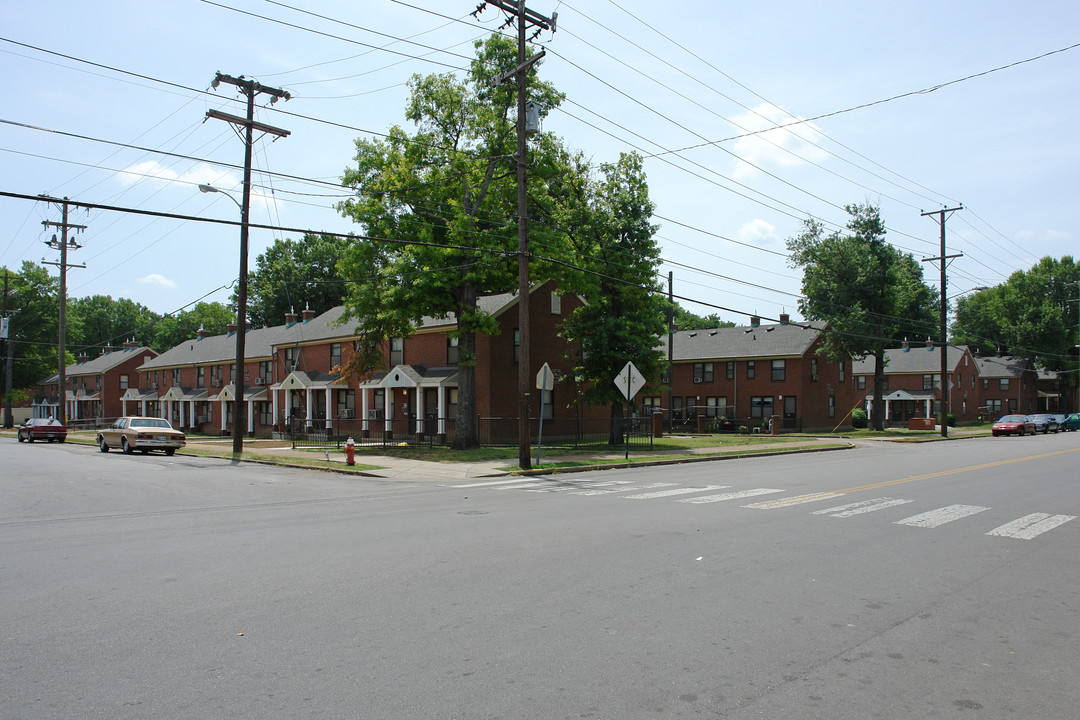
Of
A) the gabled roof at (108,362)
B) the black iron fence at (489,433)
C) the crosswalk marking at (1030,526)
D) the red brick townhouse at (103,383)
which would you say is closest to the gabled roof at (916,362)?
the black iron fence at (489,433)

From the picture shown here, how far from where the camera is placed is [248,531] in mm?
10531

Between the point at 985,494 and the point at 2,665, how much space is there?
16235mm

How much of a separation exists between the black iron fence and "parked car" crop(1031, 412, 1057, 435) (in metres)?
36.5

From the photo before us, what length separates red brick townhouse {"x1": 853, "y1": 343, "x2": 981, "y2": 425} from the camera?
6956 centimetres

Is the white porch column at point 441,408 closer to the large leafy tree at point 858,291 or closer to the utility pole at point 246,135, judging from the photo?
the utility pole at point 246,135

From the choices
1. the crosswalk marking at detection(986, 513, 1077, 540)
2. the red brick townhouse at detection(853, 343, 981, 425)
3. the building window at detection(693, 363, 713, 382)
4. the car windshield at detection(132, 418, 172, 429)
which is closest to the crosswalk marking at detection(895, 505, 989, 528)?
the crosswalk marking at detection(986, 513, 1077, 540)

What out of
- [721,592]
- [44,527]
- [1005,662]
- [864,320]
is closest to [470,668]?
[721,592]

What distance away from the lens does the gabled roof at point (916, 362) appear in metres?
70.1

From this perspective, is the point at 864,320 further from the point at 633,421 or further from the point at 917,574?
the point at 917,574

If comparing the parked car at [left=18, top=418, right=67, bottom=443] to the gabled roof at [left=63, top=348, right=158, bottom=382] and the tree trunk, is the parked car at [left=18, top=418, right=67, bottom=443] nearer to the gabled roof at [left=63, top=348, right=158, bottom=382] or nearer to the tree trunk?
the gabled roof at [left=63, top=348, right=158, bottom=382]

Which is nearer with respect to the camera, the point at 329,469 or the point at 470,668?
the point at 470,668

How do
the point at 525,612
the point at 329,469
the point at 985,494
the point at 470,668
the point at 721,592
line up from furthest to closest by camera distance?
the point at 329,469 < the point at 985,494 < the point at 721,592 < the point at 525,612 < the point at 470,668

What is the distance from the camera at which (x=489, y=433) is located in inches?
1304

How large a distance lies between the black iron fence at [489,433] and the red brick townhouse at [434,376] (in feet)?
0.87
